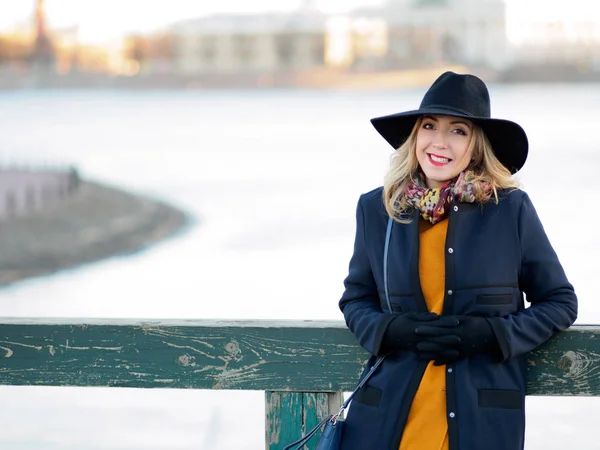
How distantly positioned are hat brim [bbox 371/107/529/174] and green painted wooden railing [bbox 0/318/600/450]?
362 mm

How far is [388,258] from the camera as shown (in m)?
1.77

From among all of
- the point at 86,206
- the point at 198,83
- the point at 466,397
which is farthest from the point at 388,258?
the point at 198,83

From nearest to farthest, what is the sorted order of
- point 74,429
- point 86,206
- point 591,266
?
point 74,429 → point 591,266 → point 86,206

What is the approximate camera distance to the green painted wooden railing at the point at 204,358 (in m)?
1.90

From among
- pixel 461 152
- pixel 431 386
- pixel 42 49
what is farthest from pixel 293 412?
pixel 42 49

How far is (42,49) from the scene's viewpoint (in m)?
75.2

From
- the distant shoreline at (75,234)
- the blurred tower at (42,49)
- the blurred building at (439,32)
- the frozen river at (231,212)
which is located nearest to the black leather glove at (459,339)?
the frozen river at (231,212)

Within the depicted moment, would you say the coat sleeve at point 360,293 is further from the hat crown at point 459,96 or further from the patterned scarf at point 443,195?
the hat crown at point 459,96

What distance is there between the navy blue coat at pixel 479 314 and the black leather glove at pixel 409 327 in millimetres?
16

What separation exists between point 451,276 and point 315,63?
82.8 metres

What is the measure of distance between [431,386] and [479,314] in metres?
0.14

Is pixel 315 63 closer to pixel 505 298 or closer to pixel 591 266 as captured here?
pixel 591 266

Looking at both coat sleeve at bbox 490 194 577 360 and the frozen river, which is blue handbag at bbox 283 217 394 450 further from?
the frozen river

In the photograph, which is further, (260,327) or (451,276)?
(260,327)
